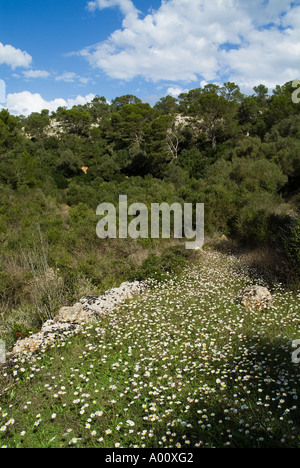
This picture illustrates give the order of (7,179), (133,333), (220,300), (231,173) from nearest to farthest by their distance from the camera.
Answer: (133,333), (220,300), (231,173), (7,179)

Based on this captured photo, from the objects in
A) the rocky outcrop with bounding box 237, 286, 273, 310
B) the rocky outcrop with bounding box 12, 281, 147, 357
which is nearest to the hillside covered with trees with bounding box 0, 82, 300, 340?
the rocky outcrop with bounding box 12, 281, 147, 357

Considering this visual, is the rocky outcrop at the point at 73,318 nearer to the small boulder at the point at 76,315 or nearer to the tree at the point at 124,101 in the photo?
the small boulder at the point at 76,315

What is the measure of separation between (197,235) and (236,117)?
93.7ft

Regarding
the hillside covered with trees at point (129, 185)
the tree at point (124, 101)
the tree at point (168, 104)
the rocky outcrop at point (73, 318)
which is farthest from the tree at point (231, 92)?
the rocky outcrop at point (73, 318)

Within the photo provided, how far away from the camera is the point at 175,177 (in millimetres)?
28562

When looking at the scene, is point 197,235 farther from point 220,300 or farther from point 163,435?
point 163,435

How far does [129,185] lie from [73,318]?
22115mm

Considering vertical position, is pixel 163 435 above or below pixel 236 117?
below

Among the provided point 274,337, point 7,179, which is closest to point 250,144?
point 7,179

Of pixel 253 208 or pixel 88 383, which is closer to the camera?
pixel 88 383

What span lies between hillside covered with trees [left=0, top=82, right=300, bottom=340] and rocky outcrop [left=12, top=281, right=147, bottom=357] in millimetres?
508

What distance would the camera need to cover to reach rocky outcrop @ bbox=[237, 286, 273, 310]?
6445 mm

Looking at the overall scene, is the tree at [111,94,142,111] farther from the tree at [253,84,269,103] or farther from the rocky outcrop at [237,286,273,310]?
the rocky outcrop at [237,286,273,310]

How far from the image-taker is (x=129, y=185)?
2770cm
